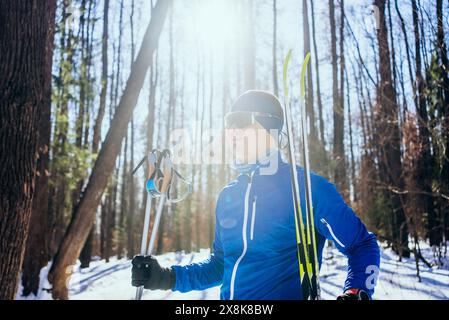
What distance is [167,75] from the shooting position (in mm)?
21750

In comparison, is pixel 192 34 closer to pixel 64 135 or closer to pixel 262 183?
pixel 64 135

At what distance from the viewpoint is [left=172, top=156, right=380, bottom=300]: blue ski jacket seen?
163 centimetres

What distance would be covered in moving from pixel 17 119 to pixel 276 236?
2722 mm

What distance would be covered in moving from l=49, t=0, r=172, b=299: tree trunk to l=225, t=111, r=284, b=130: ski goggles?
362 centimetres

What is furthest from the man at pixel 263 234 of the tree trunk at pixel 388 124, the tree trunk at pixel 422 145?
the tree trunk at pixel 388 124

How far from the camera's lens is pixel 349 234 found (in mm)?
1626

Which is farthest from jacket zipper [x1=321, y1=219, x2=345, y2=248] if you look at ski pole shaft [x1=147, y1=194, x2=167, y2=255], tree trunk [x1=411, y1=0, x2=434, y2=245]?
tree trunk [x1=411, y1=0, x2=434, y2=245]

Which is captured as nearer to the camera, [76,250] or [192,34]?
[76,250]

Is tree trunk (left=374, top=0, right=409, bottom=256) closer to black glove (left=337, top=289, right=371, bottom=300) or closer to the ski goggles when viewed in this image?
the ski goggles

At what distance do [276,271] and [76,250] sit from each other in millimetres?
4319

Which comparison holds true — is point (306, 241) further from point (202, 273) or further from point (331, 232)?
point (202, 273)

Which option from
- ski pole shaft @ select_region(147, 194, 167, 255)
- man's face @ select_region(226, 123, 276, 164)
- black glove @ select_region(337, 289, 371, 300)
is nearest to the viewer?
black glove @ select_region(337, 289, 371, 300)
